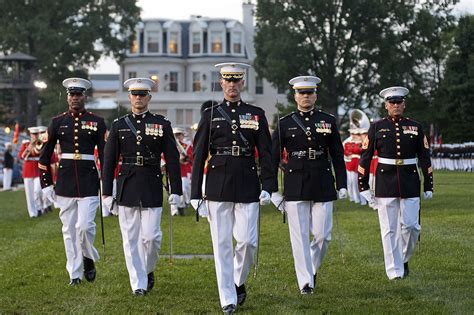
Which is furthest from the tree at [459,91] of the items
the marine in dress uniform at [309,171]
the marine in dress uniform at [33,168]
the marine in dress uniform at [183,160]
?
the marine in dress uniform at [309,171]

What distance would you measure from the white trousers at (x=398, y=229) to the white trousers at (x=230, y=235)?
2.60 m

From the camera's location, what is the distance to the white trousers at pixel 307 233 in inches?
437

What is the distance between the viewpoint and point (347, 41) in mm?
61125

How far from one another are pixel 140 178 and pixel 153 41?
85.1 metres

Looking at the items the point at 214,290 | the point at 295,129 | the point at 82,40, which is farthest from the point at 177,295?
the point at 82,40

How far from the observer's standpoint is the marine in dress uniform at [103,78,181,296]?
1122 cm

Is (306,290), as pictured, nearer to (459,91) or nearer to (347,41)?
(347,41)

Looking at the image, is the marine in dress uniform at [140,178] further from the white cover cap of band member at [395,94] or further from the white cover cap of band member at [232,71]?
the white cover cap of band member at [395,94]

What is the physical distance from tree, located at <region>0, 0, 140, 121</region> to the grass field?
138ft

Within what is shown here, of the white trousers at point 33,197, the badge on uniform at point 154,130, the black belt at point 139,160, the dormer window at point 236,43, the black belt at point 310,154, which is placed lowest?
the white trousers at point 33,197

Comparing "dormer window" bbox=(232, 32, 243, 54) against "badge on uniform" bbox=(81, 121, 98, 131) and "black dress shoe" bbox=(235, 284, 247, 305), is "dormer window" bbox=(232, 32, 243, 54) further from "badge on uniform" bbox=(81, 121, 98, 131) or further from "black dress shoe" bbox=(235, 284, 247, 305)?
"black dress shoe" bbox=(235, 284, 247, 305)

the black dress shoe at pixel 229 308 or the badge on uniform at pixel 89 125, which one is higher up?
the badge on uniform at pixel 89 125

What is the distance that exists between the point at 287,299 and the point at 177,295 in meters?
1.24

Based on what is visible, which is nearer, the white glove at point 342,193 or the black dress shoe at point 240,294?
the black dress shoe at point 240,294
